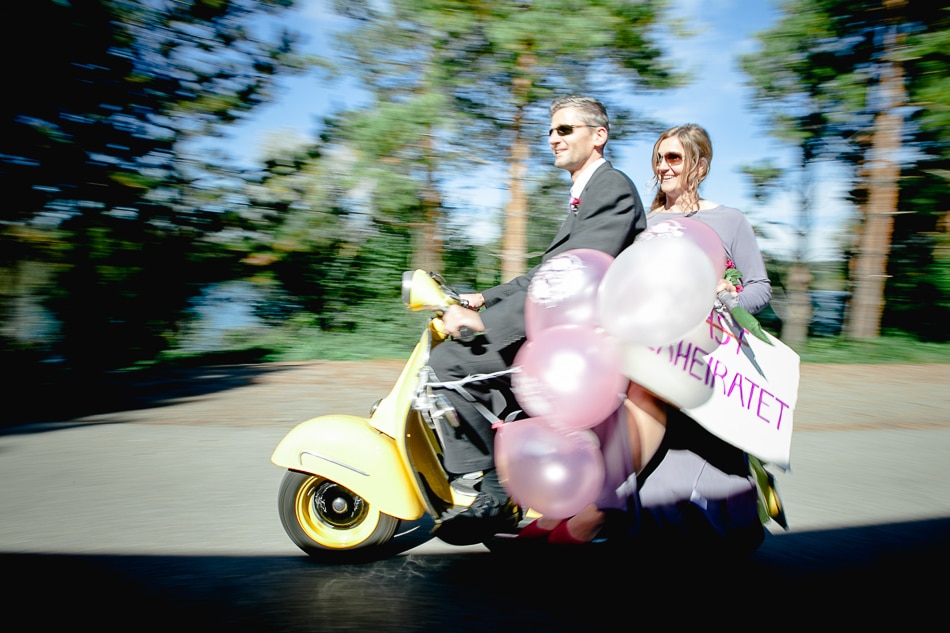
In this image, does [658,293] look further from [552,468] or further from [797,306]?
[797,306]

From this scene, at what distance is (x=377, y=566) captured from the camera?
311cm

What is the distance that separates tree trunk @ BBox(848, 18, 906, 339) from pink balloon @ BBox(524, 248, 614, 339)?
39.0 ft

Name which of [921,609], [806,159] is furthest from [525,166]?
[921,609]

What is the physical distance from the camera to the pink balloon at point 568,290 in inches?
102

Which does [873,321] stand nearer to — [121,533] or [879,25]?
[879,25]

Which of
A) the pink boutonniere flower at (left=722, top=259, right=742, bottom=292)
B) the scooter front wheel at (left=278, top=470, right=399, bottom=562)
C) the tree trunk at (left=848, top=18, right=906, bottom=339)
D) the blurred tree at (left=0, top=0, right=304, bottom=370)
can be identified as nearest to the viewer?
the pink boutonniere flower at (left=722, top=259, right=742, bottom=292)

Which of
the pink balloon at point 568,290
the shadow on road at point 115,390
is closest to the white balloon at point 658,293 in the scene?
the pink balloon at point 568,290

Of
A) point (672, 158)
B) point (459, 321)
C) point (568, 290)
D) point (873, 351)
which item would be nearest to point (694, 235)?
point (568, 290)

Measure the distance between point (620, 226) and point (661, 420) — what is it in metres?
0.81

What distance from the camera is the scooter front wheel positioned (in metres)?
3.09

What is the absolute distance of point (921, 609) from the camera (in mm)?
2768

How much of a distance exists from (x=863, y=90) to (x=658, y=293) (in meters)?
11.9

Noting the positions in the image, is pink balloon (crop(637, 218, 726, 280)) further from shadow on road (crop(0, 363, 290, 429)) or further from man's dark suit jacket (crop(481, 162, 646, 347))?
shadow on road (crop(0, 363, 290, 429))

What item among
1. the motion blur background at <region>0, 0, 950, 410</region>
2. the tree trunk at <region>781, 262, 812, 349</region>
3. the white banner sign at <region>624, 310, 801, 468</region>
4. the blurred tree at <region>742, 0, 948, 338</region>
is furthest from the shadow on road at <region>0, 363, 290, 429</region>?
the blurred tree at <region>742, 0, 948, 338</region>
